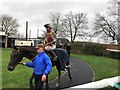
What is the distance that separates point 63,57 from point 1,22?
69.5 meters

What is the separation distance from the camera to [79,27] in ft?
245

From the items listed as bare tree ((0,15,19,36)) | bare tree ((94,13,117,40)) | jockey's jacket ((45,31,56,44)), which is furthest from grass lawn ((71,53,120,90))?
bare tree ((0,15,19,36))

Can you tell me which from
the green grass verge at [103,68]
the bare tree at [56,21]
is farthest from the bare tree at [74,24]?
the green grass verge at [103,68]

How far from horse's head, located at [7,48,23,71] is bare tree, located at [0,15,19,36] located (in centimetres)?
6958

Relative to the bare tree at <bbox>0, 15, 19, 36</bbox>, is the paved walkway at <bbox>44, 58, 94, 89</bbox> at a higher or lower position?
lower

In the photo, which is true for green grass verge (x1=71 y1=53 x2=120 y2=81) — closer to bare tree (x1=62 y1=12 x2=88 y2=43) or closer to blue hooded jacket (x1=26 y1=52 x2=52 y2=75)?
blue hooded jacket (x1=26 y1=52 x2=52 y2=75)

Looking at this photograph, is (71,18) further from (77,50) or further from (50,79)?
(50,79)

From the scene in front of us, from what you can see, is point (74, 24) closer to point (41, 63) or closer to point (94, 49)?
point (94, 49)

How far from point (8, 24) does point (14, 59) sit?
235 ft

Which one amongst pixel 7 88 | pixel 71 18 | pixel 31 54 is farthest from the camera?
pixel 71 18

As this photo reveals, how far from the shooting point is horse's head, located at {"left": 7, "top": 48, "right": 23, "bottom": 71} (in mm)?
8336

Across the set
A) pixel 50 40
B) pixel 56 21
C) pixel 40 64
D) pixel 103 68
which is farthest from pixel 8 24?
pixel 40 64

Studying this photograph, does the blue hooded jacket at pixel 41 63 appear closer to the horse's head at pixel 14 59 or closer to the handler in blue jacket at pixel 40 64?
the handler in blue jacket at pixel 40 64

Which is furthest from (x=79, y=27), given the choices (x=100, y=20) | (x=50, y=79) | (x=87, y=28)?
(x=50, y=79)
